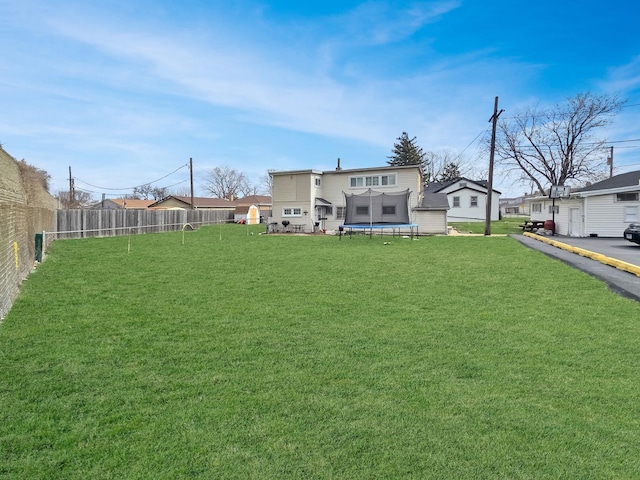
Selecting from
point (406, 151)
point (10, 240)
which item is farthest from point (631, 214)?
point (406, 151)

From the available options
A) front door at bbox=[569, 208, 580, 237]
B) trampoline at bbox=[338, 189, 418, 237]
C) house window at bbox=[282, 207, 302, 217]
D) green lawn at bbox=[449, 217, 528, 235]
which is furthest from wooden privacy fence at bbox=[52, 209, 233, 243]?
front door at bbox=[569, 208, 580, 237]

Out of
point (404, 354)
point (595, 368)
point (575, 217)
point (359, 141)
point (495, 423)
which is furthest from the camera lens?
point (359, 141)

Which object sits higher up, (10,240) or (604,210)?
(604,210)

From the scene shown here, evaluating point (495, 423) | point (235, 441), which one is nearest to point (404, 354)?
point (495, 423)

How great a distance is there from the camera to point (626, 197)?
1958cm

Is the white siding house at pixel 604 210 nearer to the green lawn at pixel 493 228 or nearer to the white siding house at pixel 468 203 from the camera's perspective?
the green lawn at pixel 493 228

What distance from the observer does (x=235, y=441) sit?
2.33 m

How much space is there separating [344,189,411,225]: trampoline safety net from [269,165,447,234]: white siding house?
2.46 m

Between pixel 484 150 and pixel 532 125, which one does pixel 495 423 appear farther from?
pixel 532 125

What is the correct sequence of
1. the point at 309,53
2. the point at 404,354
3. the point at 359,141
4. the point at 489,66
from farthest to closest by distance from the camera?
the point at 359,141 → the point at 489,66 → the point at 309,53 → the point at 404,354

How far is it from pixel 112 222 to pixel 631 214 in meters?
28.1

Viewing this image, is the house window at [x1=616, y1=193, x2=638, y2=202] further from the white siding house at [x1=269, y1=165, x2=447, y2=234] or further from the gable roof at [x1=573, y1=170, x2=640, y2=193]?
the white siding house at [x1=269, y1=165, x2=447, y2=234]

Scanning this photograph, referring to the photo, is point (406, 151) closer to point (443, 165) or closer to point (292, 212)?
point (443, 165)

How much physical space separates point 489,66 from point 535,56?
271cm
